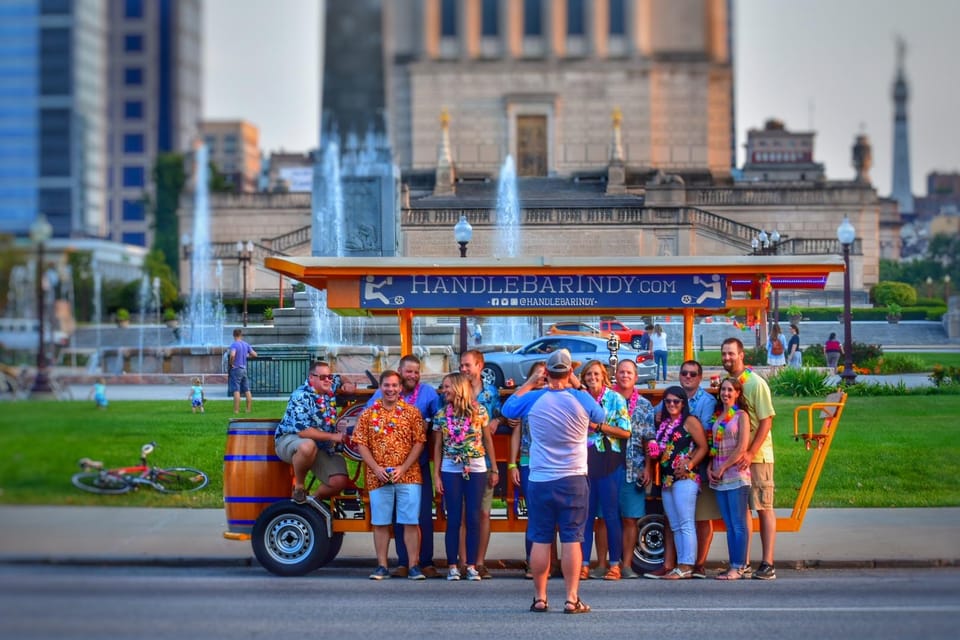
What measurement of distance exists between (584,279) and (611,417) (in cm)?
187

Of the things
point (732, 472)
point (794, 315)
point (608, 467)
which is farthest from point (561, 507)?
point (794, 315)

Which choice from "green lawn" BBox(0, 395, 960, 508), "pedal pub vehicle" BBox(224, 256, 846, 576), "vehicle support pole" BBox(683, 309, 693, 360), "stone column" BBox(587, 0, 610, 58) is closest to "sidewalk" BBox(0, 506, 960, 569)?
"green lawn" BBox(0, 395, 960, 508)

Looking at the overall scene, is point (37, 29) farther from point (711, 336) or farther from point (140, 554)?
point (711, 336)

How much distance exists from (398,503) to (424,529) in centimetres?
47

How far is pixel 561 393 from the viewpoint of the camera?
12.0 meters

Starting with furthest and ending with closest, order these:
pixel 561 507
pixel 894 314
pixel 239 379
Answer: pixel 894 314
pixel 239 379
pixel 561 507

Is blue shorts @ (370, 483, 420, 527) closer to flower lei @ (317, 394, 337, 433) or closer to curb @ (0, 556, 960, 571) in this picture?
flower lei @ (317, 394, 337, 433)

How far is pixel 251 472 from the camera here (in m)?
14.1

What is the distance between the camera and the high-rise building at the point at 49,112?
10.6 metres

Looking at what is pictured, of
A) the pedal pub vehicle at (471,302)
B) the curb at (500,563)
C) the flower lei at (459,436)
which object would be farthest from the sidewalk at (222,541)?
the flower lei at (459,436)

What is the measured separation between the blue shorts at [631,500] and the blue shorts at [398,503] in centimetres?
189

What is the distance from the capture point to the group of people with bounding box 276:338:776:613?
1360cm

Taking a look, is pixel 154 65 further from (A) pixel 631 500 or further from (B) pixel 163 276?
(B) pixel 163 276

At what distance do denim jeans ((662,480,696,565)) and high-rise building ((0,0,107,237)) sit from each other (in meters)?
5.90
